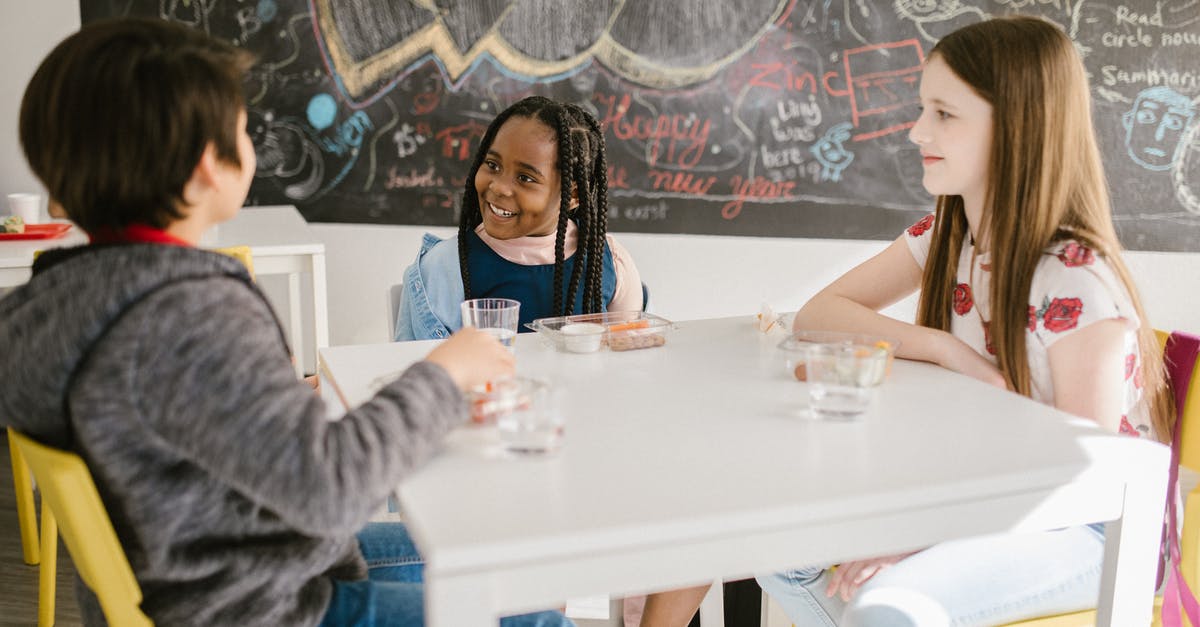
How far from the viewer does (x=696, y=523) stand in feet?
3.07

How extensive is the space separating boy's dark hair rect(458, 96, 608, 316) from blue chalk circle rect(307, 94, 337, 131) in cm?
149

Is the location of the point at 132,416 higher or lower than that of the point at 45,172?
lower

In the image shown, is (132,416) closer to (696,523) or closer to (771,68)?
(696,523)

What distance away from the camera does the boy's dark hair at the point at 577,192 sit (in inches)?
82.6

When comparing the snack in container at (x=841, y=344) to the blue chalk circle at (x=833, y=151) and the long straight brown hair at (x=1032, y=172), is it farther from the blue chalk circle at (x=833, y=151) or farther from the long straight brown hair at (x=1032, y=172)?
the blue chalk circle at (x=833, y=151)

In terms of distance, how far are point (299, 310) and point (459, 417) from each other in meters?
2.55

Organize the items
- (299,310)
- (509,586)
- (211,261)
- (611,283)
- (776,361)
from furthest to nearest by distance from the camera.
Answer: (299,310) < (611,283) < (776,361) < (211,261) < (509,586)

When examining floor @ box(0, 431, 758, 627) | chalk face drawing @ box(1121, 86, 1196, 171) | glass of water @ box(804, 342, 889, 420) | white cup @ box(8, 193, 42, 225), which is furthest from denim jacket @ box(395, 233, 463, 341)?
chalk face drawing @ box(1121, 86, 1196, 171)

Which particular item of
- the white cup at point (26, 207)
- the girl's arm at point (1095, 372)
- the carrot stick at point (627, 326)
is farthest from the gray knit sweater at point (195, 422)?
the white cup at point (26, 207)

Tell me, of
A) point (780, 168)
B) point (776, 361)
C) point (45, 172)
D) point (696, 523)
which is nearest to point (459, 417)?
point (696, 523)

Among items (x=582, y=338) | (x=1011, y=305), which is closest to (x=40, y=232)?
(x=582, y=338)

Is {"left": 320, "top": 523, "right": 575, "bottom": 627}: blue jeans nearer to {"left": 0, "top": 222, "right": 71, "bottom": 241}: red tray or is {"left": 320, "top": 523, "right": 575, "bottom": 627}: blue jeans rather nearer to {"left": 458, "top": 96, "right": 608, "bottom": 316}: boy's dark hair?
{"left": 458, "top": 96, "right": 608, "bottom": 316}: boy's dark hair

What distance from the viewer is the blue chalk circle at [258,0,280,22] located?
342 centimetres

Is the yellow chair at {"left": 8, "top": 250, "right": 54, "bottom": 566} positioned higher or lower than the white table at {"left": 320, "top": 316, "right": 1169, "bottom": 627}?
lower
